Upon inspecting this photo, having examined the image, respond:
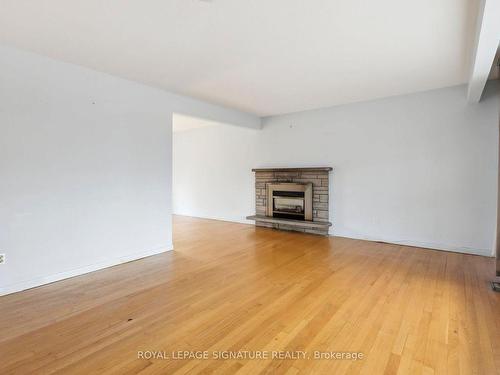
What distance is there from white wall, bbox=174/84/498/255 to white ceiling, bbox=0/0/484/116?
65 centimetres

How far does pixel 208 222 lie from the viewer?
664 cm

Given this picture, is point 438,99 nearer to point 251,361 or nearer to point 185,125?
point 251,361

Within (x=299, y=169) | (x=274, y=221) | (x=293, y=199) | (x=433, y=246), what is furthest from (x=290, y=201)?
(x=433, y=246)

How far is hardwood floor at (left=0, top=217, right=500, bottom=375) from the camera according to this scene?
1.64 metres

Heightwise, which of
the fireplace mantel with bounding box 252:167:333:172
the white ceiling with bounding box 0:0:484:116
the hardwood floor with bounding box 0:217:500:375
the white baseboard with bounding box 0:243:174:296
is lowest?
the hardwood floor with bounding box 0:217:500:375

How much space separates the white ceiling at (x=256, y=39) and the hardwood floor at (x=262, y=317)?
8.10ft

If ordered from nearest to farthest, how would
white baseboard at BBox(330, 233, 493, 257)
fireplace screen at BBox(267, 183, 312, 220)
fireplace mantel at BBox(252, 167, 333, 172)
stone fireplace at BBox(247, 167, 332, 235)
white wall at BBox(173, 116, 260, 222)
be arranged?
white baseboard at BBox(330, 233, 493, 257) < fireplace mantel at BBox(252, 167, 333, 172) < stone fireplace at BBox(247, 167, 332, 235) < fireplace screen at BBox(267, 183, 312, 220) < white wall at BBox(173, 116, 260, 222)

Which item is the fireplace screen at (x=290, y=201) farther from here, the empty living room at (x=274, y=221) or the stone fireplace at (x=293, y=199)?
the empty living room at (x=274, y=221)

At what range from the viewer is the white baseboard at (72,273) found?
2674 mm

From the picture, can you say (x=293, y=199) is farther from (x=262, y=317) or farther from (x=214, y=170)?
(x=262, y=317)

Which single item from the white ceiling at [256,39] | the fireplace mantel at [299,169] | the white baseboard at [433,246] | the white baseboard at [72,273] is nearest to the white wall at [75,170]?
the white baseboard at [72,273]

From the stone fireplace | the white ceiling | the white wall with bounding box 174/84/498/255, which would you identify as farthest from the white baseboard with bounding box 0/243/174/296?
the white wall with bounding box 174/84/498/255

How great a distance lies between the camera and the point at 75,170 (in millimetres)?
3107

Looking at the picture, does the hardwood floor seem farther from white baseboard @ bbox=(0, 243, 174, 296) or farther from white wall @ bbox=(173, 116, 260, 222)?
white wall @ bbox=(173, 116, 260, 222)
